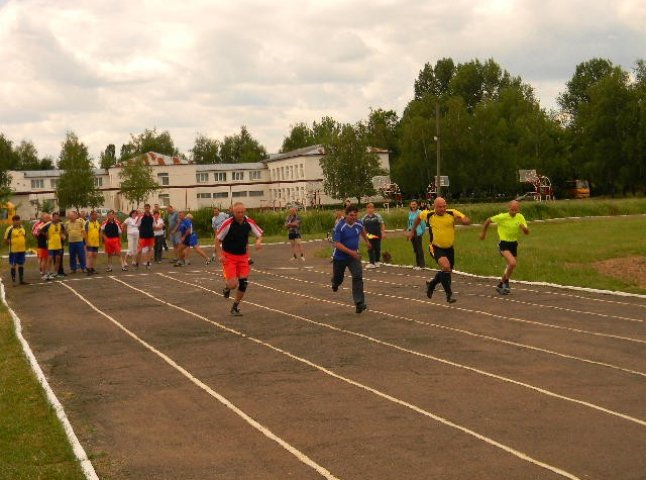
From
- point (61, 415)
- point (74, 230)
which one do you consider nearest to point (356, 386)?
point (61, 415)

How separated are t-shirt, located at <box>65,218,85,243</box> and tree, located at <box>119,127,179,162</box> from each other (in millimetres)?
102465

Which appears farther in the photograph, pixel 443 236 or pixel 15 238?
pixel 15 238

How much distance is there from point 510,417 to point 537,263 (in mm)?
17485

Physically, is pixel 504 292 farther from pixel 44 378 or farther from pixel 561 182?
pixel 561 182

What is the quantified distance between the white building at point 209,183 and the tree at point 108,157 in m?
27.7

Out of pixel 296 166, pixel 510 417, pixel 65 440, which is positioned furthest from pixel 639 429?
pixel 296 166

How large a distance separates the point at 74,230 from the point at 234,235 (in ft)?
41.1

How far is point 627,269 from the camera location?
926 inches

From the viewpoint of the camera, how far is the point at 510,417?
8.87 m

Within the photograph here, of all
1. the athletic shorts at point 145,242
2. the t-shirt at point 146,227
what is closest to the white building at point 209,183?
the athletic shorts at point 145,242

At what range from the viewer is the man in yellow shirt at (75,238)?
28.1m

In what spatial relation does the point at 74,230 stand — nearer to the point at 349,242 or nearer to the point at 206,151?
the point at 349,242

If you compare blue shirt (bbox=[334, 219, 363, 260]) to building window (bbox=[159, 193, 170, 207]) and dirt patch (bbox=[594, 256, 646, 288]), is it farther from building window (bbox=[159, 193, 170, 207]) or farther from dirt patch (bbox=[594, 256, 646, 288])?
building window (bbox=[159, 193, 170, 207])

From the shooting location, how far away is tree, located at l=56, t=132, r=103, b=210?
9794cm
